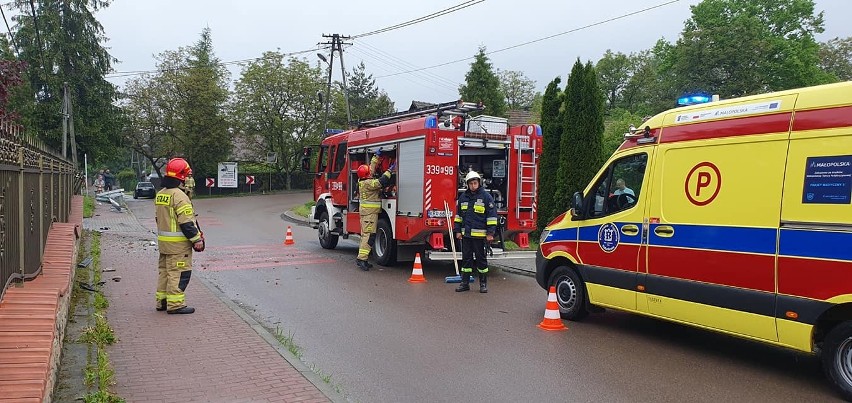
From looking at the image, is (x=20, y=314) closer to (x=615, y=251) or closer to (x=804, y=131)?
(x=615, y=251)

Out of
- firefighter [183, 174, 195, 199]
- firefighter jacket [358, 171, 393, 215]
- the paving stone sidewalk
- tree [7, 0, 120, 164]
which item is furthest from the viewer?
tree [7, 0, 120, 164]

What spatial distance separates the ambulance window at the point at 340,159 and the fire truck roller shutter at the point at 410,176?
287 centimetres

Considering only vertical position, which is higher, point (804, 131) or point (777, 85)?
point (777, 85)

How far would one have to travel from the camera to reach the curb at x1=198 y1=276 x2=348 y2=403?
4.69 meters

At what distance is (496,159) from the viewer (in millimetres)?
11109

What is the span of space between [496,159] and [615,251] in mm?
4672

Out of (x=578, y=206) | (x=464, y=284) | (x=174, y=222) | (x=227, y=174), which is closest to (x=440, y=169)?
(x=464, y=284)

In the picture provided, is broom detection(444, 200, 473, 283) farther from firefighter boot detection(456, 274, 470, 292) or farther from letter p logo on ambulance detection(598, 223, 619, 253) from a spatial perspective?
letter p logo on ambulance detection(598, 223, 619, 253)

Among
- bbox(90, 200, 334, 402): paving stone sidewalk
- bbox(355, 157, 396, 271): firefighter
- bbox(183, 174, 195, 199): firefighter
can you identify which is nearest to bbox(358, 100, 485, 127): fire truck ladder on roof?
bbox(355, 157, 396, 271): firefighter

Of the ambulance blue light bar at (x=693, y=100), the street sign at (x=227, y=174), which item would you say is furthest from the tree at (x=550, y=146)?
the street sign at (x=227, y=174)

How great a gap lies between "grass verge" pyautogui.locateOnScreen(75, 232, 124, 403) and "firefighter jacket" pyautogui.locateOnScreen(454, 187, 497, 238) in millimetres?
4874

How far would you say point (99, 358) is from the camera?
523cm

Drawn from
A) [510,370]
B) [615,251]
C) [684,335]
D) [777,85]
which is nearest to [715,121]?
[615,251]

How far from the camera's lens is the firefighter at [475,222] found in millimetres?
8953
